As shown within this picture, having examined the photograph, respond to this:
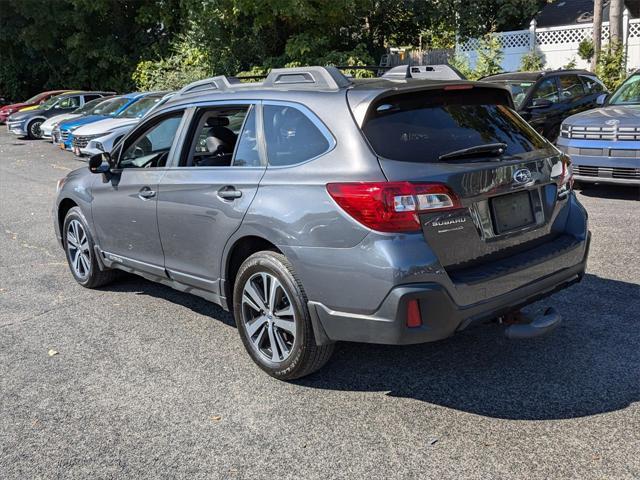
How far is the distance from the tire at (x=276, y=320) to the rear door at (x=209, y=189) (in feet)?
1.00

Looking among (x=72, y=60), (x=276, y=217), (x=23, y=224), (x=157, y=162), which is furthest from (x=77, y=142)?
(x=72, y=60)

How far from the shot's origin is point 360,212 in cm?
354

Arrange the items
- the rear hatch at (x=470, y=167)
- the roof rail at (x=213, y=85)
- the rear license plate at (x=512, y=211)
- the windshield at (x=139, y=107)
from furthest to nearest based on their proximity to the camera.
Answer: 1. the windshield at (x=139, y=107)
2. the roof rail at (x=213, y=85)
3. the rear license plate at (x=512, y=211)
4. the rear hatch at (x=470, y=167)

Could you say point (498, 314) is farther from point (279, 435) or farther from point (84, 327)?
point (84, 327)

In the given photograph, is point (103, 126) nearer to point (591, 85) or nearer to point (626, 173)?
point (591, 85)

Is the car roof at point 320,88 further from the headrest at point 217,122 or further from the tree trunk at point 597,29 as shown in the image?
the tree trunk at point 597,29

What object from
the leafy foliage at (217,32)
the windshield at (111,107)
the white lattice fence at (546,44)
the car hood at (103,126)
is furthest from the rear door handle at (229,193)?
the white lattice fence at (546,44)

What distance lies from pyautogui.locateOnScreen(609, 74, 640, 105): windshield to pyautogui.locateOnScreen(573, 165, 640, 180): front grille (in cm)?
154

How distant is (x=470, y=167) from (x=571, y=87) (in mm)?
10092

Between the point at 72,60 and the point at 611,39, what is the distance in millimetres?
23023

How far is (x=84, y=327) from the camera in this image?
5.25 metres

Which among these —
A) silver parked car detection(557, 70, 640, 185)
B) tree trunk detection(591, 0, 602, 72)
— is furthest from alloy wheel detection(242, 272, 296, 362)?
tree trunk detection(591, 0, 602, 72)

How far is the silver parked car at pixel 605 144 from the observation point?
8484mm

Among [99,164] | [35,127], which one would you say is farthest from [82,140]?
[99,164]
